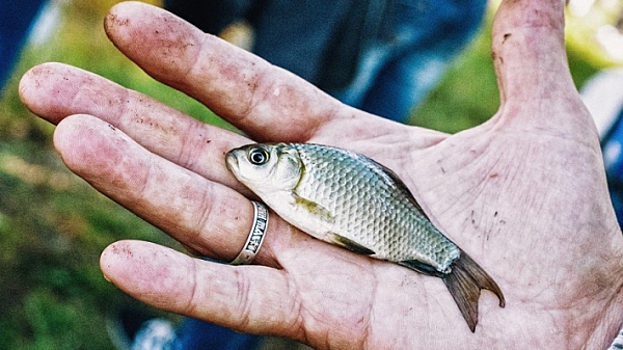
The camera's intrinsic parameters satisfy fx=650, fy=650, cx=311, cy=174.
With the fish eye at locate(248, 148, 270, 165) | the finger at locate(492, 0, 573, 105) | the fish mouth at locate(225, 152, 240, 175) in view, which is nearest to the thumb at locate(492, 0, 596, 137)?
the finger at locate(492, 0, 573, 105)

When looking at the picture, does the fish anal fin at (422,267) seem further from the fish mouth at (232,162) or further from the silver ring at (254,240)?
the fish mouth at (232,162)

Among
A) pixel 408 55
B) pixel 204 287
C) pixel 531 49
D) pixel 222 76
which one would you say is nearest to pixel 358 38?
pixel 408 55

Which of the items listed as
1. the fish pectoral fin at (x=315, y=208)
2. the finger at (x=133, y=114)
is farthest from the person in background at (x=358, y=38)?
the fish pectoral fin at (x=315, y=208)

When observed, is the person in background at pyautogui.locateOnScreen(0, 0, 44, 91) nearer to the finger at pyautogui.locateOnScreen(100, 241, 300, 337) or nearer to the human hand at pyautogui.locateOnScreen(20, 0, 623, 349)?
the human hand at pyautogui.locateOnScreen(20, 0, 623, 349)

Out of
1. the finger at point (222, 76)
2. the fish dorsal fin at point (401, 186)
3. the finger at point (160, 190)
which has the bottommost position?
the finger at point (160, 190)

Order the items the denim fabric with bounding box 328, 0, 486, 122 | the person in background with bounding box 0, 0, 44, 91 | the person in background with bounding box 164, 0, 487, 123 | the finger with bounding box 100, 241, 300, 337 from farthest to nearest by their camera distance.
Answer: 1. the denim fabric with bounding box 328, 0, 486, 122
2. the person in background with bounding box 164, 0, 487, 123
3. the person in background with bounding box 0, 0, 44, 91
4. the finger with bounding box 100, 241, 300, 337

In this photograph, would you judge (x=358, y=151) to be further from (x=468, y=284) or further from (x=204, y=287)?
(x=204, y=287)
